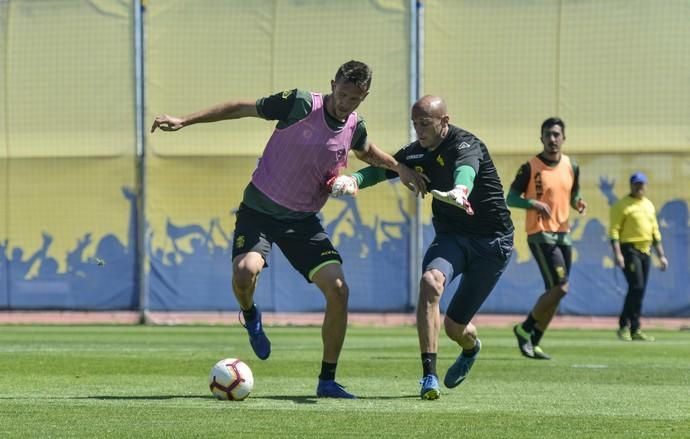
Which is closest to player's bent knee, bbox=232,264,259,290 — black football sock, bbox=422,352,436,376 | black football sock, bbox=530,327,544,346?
black football sock, bbox=422,352,436,376

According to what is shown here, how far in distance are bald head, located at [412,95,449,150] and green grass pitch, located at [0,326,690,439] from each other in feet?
6.07

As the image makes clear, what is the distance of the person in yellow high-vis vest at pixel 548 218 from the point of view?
14000mm

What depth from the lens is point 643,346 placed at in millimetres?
16234

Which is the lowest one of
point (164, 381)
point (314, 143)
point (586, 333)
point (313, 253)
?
point (586, 333)

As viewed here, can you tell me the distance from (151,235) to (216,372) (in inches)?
592

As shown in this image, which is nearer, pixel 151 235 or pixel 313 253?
pixel 313 253

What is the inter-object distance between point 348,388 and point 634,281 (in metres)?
8.98

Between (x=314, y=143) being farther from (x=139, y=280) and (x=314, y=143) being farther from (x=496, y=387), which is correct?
(x=139, y=280)

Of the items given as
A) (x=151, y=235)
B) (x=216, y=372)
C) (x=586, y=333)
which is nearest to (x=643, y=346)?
(x=586, y=333)

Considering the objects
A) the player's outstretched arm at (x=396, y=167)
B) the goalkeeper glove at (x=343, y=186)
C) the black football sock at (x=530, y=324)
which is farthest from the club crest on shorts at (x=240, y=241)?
the black football sock at (x=530, y=324)

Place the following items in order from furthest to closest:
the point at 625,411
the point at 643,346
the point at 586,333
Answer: the point at 586,333, the point at 643,346, the point at 625,411

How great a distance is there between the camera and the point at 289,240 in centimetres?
948

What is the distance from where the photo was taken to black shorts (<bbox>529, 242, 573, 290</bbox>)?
557 inches

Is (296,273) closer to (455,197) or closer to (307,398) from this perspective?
(307,398)
